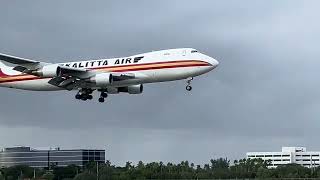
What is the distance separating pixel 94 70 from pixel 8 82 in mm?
17190

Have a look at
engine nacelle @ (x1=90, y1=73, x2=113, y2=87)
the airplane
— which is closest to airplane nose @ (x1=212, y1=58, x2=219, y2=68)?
the airplane

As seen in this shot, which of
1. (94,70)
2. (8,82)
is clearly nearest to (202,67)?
(94,70)

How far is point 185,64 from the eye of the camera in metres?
97.2

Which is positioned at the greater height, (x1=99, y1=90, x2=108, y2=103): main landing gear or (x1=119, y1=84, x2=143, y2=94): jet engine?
(x1=119, y1=84, x2=143, y2=94): jet engine

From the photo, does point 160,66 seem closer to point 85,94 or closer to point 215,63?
point 215,63

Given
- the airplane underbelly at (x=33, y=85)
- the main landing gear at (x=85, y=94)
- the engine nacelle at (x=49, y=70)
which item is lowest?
the main landing gear at (x=85, y=94)

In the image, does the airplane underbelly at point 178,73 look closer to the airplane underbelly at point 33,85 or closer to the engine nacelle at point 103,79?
the engine nacelle at point 103,79

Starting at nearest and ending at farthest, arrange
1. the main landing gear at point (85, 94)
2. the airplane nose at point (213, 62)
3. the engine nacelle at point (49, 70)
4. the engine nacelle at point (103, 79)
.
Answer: the airplane nose at point (213, 62), the engine nacelle at point (103, 79), the engine nacelle at point (49, 70), the main landing gear at point (85, 94)

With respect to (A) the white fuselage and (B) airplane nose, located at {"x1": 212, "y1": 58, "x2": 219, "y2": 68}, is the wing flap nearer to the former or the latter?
(A) the white fuselage

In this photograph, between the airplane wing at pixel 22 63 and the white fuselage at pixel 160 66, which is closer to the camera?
the white fuselage at pixel 160 66

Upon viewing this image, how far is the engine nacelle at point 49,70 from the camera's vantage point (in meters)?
102

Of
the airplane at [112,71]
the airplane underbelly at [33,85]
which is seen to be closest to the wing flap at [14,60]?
the airplane at [112,71]

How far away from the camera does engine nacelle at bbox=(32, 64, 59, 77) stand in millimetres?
101544

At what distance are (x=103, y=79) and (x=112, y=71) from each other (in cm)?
→ 324
